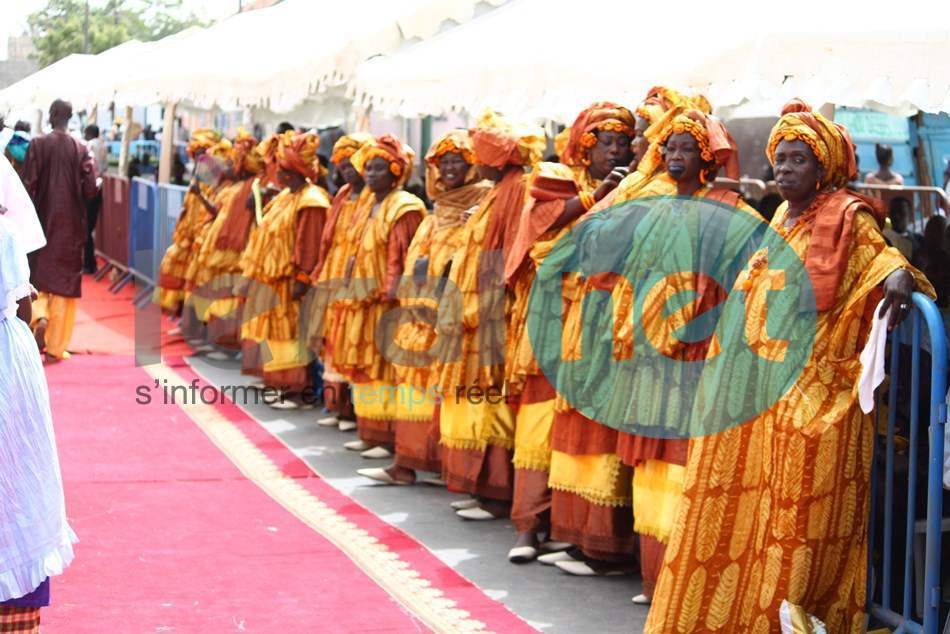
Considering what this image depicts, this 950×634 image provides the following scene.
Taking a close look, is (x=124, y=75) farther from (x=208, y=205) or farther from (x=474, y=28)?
(x=474, y=28)

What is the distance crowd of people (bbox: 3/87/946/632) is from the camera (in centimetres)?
479

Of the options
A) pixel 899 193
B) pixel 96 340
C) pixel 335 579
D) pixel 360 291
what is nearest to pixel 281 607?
pixel 335 579

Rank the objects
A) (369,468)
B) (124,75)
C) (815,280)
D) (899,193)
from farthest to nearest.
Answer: (124,75) < (899,193) < (369,468) < (815,280)

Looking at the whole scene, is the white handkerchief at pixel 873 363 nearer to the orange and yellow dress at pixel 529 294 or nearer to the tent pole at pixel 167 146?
the orange and yellow dress at pixel 529 294

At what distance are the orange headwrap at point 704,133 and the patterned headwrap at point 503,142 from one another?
1.38 metres

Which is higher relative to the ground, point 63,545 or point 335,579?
point 63,545

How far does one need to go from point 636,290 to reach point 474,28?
366 centimetres

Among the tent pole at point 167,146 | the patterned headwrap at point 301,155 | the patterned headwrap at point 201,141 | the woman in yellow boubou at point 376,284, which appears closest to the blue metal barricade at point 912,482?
the woman in yellow boubou at point 376,284

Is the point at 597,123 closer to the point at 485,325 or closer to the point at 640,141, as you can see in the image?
the point at 640,141

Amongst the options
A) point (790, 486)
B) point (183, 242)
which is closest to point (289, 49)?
point (183, 242)

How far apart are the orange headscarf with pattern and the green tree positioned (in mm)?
42897

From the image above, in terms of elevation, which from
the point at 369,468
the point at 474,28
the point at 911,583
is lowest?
the point at 369,468

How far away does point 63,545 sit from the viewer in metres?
4.95

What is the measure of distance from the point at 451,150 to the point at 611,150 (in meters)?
1.39
